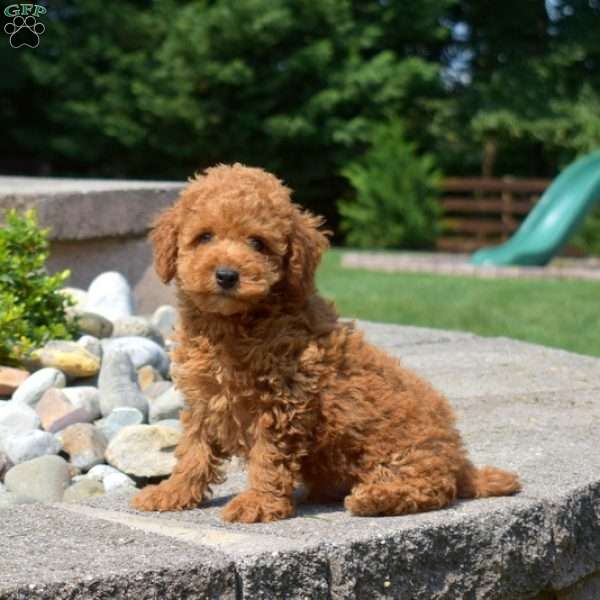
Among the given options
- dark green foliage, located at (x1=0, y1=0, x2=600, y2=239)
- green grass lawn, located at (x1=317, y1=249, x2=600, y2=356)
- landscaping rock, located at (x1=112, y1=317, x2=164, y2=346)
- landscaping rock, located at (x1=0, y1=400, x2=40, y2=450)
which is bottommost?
green grass lawn, located at (x1=317, y1=249, x2=600, y2=356)

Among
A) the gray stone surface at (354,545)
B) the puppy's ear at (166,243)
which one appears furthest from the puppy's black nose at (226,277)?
the gray stone surface at (354,545)

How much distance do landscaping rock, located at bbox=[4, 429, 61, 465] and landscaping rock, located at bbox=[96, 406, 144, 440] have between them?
25 cm

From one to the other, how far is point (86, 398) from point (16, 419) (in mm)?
379

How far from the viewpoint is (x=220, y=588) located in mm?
2885

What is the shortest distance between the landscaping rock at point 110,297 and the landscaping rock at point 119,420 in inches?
56.7

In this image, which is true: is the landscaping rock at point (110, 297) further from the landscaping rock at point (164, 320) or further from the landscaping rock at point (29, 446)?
the landscaping rock at point (29, 446)

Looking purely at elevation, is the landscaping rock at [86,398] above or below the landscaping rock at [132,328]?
below

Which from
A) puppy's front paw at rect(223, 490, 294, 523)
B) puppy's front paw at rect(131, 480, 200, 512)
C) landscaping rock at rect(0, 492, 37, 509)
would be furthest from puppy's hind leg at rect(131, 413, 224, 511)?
landscaping rock at rect(0, 492, 37, 509)

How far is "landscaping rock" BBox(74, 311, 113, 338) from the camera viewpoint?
5.88m

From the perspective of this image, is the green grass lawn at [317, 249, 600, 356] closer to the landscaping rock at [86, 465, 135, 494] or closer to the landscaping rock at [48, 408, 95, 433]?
the landscaping rock at [48, 408, 95, 433]

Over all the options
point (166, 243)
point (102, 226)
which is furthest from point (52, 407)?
point (102, 226)

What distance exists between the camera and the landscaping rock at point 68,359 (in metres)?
5.33

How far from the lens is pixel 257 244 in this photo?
3.42 metres

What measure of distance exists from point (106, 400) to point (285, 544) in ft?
7.21
